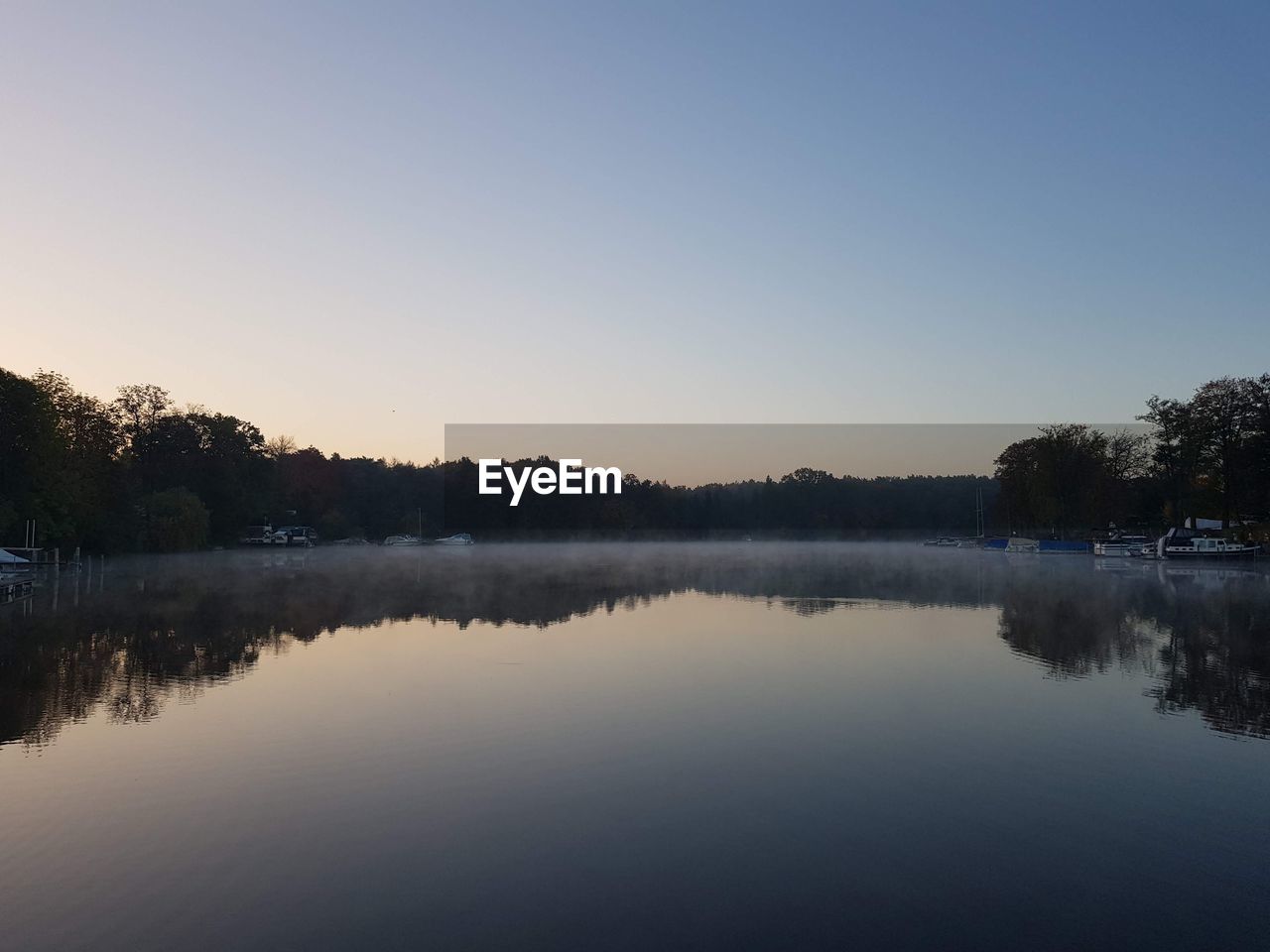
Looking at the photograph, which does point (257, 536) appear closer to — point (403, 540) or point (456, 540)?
point (403, 540)

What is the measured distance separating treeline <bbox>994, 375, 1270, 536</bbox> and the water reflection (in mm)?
21690

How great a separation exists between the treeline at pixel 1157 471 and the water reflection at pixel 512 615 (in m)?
21.7

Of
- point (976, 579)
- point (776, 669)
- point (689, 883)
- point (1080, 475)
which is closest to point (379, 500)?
point (1080, 475)

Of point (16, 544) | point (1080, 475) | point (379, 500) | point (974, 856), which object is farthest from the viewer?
point (379, 500)

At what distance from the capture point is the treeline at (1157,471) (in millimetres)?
73062

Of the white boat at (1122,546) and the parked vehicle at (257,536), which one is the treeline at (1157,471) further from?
the parked vehicle at (257,536)

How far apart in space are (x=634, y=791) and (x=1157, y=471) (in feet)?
307

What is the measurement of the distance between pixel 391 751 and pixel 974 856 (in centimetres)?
714

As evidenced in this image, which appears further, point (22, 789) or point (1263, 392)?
point (1263, 392)

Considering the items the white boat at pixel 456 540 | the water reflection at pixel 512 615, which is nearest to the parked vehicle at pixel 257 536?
the white boat at pixel 456 540

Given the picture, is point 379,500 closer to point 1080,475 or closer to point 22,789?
point 1080,475

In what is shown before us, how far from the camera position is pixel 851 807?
31.0ft

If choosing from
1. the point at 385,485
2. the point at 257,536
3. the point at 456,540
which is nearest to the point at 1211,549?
the point at 456,540

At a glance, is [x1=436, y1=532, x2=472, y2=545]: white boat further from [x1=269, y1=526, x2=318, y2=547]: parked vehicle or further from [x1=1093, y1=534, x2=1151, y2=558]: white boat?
[x1=1093, y1=534, x2=1151, y2=558]: white boat
